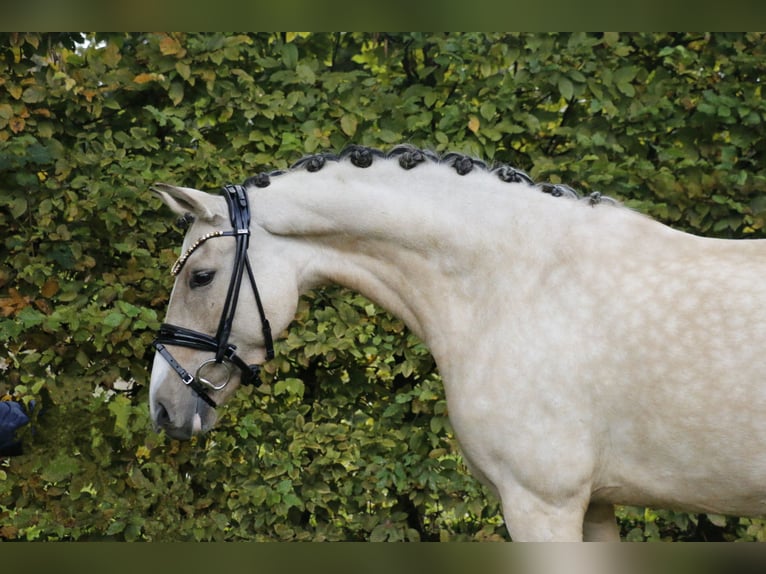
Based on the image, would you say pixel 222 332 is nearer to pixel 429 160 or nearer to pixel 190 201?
pixel 190 201

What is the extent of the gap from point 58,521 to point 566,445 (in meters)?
3.00

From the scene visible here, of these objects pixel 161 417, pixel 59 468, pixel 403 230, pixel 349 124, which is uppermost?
pixel 349 124

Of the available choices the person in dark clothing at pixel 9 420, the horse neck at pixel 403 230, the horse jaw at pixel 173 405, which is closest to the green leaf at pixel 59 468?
the person in dark clothing at pixel 9 420

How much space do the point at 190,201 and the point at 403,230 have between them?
0.71 m

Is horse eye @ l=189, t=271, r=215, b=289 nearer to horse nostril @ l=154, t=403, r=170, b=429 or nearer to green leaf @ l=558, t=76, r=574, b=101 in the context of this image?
horse nostril @ l=154, t=403, r=170, b=429

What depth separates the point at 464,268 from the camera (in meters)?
2.63

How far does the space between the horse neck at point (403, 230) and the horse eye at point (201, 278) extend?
0.24 metres

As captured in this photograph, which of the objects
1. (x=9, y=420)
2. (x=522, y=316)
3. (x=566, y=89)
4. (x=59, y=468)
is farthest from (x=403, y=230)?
(x=59, y=468)

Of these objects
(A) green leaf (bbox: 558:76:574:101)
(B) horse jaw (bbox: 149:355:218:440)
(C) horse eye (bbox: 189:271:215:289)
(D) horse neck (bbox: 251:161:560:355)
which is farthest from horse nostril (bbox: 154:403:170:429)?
(A) green leaf (bbox: 558:76:574:101)

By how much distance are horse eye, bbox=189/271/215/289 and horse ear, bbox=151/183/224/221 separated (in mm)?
181

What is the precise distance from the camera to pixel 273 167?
4.38m

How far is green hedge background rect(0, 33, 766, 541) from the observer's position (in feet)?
13.8

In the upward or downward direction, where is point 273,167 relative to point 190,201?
upward
